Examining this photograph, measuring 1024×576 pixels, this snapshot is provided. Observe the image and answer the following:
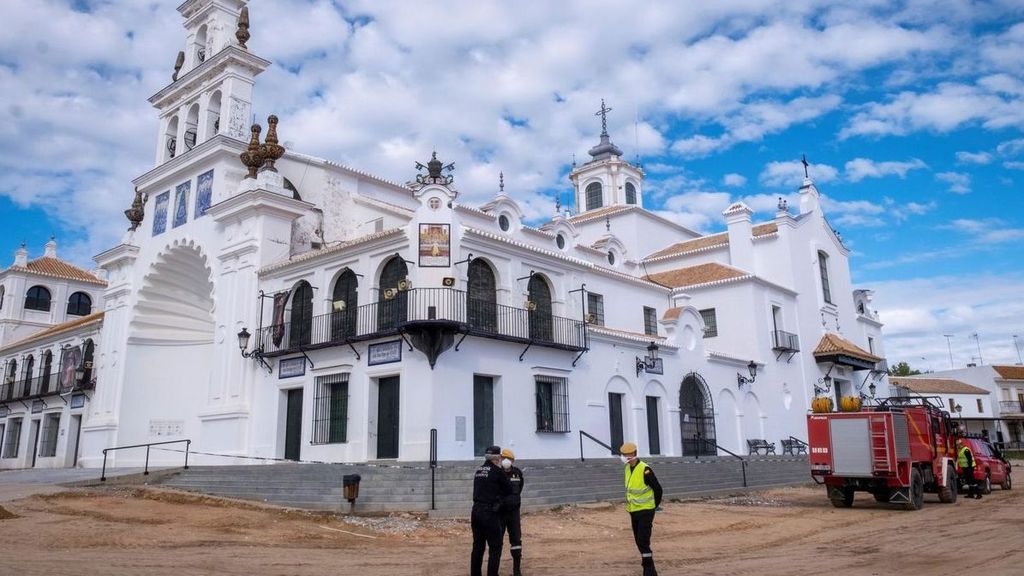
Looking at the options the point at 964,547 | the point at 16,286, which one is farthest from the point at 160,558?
the point at 16,286

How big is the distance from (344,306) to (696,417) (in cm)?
1303

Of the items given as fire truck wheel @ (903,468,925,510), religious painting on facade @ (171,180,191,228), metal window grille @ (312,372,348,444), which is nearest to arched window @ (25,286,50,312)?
religious painting on facade @ (171,180,191,228)

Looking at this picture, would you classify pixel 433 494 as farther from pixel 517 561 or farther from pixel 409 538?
pixel 517 561

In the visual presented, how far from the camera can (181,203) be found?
26578 mm

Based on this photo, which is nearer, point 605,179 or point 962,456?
point 962,456

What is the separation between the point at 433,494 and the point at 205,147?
1688 cm

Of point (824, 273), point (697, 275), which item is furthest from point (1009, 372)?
point (697, 275)

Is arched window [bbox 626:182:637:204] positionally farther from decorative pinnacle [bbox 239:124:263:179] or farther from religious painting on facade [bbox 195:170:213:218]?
religious painting on facade [bbox 195:170:213:218]

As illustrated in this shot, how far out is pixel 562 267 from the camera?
22938 mm

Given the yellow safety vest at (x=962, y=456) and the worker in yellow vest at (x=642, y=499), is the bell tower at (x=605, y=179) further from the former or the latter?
the worker in yellow vest at (x=642, y=499)

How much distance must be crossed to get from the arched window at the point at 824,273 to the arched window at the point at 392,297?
23300 mm

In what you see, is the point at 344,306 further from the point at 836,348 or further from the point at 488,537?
the point at 836,348

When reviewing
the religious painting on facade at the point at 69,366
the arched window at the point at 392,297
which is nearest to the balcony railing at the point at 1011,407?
the arched window at the point at 392,297

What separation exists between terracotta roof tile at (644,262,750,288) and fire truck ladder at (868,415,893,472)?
15.4m
